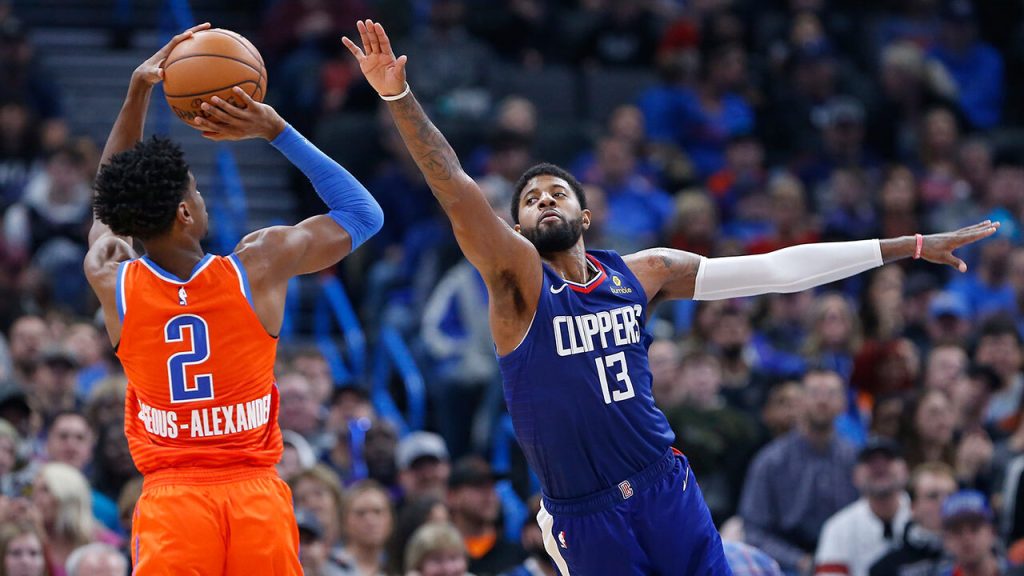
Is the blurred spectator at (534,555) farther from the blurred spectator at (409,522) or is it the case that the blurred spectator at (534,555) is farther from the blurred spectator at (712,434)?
the blurred spectator at (712,434)

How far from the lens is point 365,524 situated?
9758mm

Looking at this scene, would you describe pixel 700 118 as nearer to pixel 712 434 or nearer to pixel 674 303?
pixel 674 303

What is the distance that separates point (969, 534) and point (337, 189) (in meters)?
5.19

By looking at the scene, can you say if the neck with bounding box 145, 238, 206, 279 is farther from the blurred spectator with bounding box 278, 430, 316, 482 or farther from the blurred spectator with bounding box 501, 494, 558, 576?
the blurred spectator with bounding box 278, 430, 316, 482

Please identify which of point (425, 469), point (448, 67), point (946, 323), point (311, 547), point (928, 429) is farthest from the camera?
point (448, 67)

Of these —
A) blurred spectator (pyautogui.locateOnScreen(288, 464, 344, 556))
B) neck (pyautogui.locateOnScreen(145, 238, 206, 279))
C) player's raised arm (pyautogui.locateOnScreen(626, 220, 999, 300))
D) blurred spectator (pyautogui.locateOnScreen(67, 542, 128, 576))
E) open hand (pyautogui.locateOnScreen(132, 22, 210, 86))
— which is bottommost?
blurred spectator (pyautogui.locateOnScreen(67, 542, 128, 576))

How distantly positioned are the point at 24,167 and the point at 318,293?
3.09 metres

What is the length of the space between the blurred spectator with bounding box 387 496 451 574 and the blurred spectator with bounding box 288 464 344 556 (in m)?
0.38

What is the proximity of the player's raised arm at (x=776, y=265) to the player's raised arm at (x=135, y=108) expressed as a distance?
2347mm

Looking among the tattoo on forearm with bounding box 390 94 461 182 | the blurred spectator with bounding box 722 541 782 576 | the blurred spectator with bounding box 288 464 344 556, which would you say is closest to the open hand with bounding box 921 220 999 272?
the blurred spectator with bounding box 722 541 782 576

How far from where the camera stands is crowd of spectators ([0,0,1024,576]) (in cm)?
1005

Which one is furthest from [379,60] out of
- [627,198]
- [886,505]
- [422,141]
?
[627,198]

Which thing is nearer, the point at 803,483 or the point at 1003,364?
the point at 803,483

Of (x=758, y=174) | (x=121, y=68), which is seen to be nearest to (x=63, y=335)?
(x=121, y=68)
